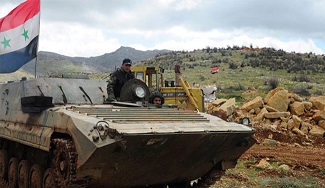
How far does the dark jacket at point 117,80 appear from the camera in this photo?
8.40 m

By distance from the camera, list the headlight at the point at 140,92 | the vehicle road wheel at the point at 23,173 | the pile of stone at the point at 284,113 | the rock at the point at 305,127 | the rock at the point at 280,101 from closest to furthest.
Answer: the vehicle road wheel at the point at 23,173, the headlight at the point at 140,92, the rock at the point at 305,127, the pile of stone at the point at 284,113, the rock at the point at 280,101

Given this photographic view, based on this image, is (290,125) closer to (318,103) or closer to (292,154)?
(318,103)

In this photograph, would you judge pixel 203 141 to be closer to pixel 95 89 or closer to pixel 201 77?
pixel 95 89

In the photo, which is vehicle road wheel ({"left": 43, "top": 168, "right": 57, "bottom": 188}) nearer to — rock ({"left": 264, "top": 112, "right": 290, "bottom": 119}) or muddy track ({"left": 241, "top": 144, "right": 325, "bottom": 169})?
muddy track ({"left": 241, "top": 144, "right": 325, "bottom": 169})

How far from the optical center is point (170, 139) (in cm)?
627

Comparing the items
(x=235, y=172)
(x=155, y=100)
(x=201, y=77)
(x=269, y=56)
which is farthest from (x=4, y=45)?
(x=269, y=56)

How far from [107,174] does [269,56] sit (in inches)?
1631

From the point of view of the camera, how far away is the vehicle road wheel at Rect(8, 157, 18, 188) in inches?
325

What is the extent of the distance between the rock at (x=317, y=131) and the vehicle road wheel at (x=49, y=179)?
11.0m

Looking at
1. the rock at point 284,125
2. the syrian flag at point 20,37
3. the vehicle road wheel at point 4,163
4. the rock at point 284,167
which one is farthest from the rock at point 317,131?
the vehicle road wheel at point 4,163

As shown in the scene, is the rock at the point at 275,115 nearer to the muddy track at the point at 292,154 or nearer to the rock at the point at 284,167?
the muddy track at the point at 292,154

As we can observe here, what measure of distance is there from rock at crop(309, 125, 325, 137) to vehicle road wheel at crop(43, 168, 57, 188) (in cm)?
1097

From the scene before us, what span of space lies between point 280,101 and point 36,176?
12.1 metres

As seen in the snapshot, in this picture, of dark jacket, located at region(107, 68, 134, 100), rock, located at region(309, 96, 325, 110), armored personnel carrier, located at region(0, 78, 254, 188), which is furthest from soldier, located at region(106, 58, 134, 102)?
rock, located at region(309, 96, 325, 110)
